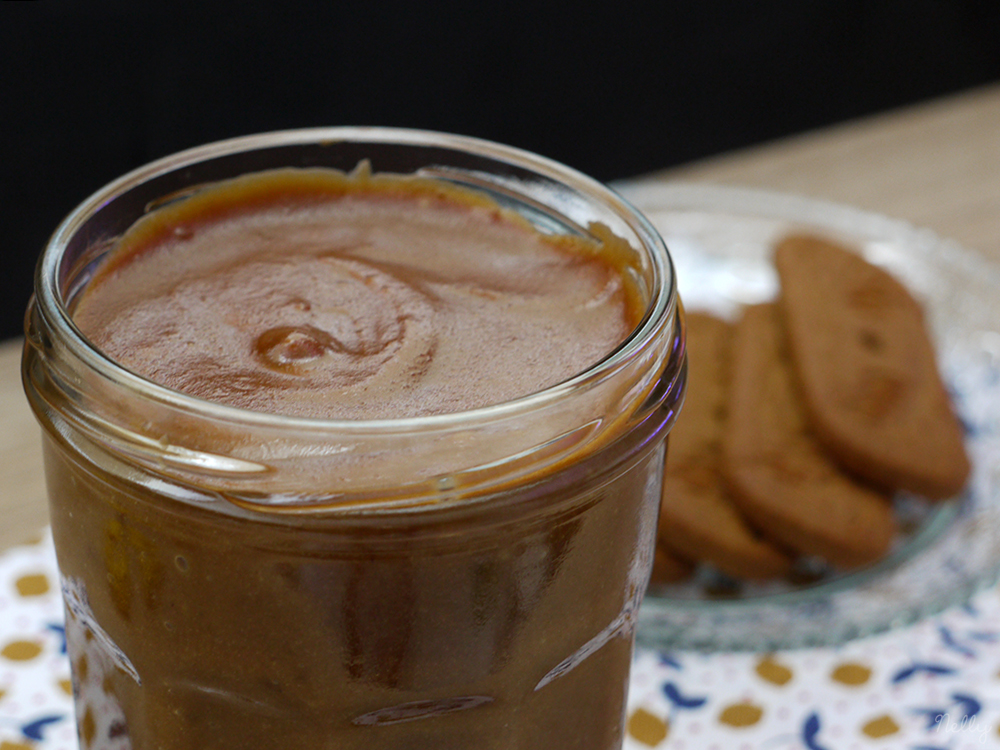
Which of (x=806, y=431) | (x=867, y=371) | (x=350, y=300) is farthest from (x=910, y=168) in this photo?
(x=350, y=300)

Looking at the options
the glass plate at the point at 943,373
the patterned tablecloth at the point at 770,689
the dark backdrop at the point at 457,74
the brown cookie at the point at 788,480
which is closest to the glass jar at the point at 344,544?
the patterned tablecloth at the point at 770,689

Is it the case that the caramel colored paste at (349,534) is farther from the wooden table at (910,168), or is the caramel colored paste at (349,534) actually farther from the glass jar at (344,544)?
the wooden table at (910,168)

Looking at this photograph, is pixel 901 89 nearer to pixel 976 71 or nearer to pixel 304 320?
pixel 976 71

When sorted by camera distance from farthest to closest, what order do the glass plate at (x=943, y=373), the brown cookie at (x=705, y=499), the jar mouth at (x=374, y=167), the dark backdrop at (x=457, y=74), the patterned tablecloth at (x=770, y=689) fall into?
the dark backdrop at (x=457, y=74), the brown cookie at (x=705, y=499), the glass plate at (x=943, y=373), the patterned tablecloth at (x=770, y=689), the jar mouth at (x=374, y=167)

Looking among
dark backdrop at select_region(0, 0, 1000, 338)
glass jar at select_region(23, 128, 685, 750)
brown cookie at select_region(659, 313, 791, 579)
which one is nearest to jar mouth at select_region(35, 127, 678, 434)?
glass jar at select_region(23, 128, 685, 750)

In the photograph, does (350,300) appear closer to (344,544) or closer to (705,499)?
(344,544)

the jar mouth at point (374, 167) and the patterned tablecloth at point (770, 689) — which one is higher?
the jar mouth at point (374, 167)

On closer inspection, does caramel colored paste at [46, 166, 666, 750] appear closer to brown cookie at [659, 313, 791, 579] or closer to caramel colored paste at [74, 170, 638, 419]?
caramel colored paste at [74, 170, 638, 419]
